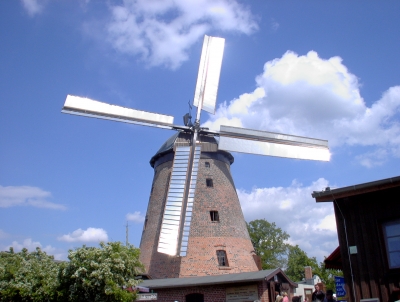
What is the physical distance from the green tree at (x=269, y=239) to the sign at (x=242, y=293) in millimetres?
25653

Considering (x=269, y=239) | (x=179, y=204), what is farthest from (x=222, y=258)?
(x=269, y=239)

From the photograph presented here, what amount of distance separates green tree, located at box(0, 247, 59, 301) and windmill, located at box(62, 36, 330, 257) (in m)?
4.55

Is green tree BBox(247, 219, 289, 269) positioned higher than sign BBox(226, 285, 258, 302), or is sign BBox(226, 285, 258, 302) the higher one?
green tree BBox(247, 219, 289, 269)

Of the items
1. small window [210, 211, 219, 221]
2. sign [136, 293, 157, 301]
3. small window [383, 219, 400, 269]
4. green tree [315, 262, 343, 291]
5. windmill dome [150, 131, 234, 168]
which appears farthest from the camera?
green tree [315, 262, 343, 291]

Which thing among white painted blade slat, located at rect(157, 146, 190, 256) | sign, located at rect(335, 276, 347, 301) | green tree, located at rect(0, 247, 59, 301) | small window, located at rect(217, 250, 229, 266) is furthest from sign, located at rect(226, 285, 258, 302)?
sign, located at rect(335, 276, 347, 301)

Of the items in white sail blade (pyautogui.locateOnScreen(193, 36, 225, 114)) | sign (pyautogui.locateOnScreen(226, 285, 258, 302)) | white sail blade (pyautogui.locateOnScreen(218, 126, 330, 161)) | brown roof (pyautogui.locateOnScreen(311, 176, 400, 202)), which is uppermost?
white sail blade (pyautogui.locateOnScreen(193, 36, 225, 114))

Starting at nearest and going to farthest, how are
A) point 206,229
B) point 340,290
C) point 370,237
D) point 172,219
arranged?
1. point 370,237
2. point 340,290
3. point 172,219
4. point 206,229

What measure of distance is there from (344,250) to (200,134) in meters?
12.3

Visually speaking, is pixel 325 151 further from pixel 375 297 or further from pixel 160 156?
pixel 375 297

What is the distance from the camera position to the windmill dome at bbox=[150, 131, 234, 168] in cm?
2020

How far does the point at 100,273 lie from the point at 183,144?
804cm

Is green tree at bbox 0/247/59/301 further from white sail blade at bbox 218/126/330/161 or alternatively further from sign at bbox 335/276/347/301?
sign at bbox 335/276/347/301

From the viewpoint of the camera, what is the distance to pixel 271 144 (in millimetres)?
19375

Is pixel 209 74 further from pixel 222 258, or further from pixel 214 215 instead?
pixel 222 258
